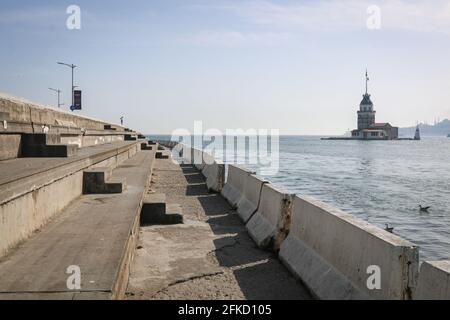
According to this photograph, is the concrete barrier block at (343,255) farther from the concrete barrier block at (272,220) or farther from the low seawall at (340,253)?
the concrete barrier block at (272,220)

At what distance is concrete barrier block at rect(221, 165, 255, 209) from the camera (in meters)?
11.1

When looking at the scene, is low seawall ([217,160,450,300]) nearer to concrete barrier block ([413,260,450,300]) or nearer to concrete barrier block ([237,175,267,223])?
concrete barrier block ([413,260,450,300])

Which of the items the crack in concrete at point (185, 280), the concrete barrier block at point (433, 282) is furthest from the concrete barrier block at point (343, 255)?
the crack in concrete at point (185, 280)

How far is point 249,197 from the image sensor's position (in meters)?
10.1

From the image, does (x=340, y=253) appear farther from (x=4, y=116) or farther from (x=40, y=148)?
(x=40, y=148)

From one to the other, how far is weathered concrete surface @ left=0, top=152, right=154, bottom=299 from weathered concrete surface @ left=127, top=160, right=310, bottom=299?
0.58m

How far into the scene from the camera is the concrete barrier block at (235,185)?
11.1 m

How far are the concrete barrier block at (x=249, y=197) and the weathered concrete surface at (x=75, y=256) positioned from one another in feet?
9.62

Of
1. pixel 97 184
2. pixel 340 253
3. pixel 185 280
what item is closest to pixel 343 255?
pixel 340 253

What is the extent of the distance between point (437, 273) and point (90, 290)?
285cm

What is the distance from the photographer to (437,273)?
3.52 meters
